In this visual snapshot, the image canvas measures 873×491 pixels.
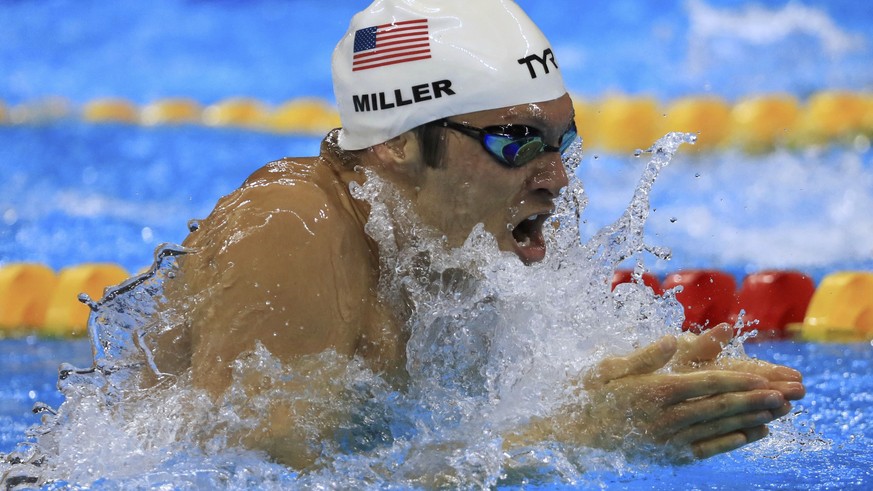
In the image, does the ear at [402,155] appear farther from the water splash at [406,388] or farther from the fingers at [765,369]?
the fingers at [765,369]

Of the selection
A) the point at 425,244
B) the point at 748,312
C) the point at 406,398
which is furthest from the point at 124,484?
the point at 748,312

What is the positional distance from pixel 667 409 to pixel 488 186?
57 centimetres

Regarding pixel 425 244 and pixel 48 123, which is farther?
pixel 48 123

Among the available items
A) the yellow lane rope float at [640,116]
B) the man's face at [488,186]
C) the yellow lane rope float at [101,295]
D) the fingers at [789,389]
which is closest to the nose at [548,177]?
the man's face at [488,186]

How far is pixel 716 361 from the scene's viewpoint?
74.8 inches

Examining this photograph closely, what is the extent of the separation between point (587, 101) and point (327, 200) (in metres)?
6.28

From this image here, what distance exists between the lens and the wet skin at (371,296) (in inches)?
69.6

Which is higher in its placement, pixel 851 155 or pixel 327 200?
pixel 851 155

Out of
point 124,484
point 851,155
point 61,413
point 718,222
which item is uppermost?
point 851,155

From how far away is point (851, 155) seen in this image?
21.6ft

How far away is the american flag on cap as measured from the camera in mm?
2145

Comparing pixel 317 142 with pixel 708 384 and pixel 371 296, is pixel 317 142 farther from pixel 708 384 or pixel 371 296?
pixel 708 384

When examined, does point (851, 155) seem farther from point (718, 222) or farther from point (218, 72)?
point (218, 72)

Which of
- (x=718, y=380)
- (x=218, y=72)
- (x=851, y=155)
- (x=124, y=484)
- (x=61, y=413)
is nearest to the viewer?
(x=718, y=380)
